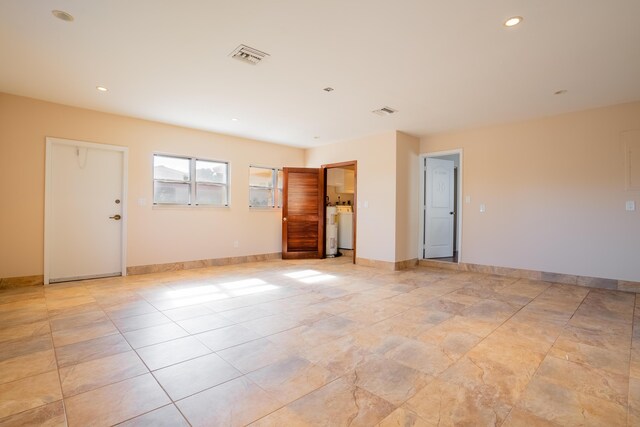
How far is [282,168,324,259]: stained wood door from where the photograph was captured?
6.99 metres

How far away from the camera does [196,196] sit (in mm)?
5926

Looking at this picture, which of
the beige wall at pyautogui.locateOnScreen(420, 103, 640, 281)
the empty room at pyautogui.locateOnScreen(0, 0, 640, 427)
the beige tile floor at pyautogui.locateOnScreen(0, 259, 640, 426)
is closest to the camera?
the beige tile floor at pyautogui.locateOnScreen(0, 259, 640, 426)

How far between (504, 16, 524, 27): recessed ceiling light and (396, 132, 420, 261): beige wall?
3284 millimetres

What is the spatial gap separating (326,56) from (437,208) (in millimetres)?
4615

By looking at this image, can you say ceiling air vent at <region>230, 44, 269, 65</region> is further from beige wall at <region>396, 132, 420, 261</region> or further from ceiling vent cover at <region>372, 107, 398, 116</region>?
Answer: beige wall at <region>396, 132, 420, 261</region>

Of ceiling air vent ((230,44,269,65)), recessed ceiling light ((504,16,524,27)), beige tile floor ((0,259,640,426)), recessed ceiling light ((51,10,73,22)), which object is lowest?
beige tile floor ((0,259,640,426))

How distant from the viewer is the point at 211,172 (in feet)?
20.3

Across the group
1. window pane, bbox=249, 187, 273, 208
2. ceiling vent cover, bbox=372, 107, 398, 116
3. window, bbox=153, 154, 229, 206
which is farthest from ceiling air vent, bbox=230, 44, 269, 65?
window pane, bbox=249, 187, 273, 208

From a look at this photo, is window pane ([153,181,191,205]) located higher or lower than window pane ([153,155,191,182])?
lower

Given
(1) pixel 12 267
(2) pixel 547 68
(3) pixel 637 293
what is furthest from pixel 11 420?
(3) pixel 637 293

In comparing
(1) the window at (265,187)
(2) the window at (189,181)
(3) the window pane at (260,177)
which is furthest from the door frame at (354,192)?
(2) the window at (189,181)

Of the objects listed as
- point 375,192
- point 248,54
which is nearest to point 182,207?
point 248,54

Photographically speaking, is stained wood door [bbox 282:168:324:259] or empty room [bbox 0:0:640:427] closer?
empty room [bbox 0:0:640:427]

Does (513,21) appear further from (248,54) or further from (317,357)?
(317,357)
